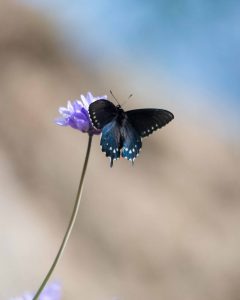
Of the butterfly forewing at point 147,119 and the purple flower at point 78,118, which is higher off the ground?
the butterfly forewing at point 147,119

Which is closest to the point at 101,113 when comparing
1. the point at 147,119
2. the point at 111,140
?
the point at 111,140

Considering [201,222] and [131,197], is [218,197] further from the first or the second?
[131,197]

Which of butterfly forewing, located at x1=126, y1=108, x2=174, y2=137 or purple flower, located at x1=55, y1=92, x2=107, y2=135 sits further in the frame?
butterfly forewing, located at x1=126, y1=108, x2=174, y2=137

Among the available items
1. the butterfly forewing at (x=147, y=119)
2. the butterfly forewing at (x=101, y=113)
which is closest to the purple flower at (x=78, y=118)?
the butterfly forewing at (x=101, y=113)

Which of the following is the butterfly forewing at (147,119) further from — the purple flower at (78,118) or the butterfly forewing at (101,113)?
the purple flower at (78,118)

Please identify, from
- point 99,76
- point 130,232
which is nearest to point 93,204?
point 130,232

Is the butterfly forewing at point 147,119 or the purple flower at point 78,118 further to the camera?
the butterfly forewing at point 147,119

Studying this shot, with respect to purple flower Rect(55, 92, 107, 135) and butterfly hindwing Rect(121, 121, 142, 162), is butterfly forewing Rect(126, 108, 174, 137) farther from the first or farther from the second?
purple flower Rect(55, 92, 107, 135)

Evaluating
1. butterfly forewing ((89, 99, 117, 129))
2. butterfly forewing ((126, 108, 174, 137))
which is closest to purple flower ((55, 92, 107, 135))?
butterfly forewing ((89, 99, 117, 129))
